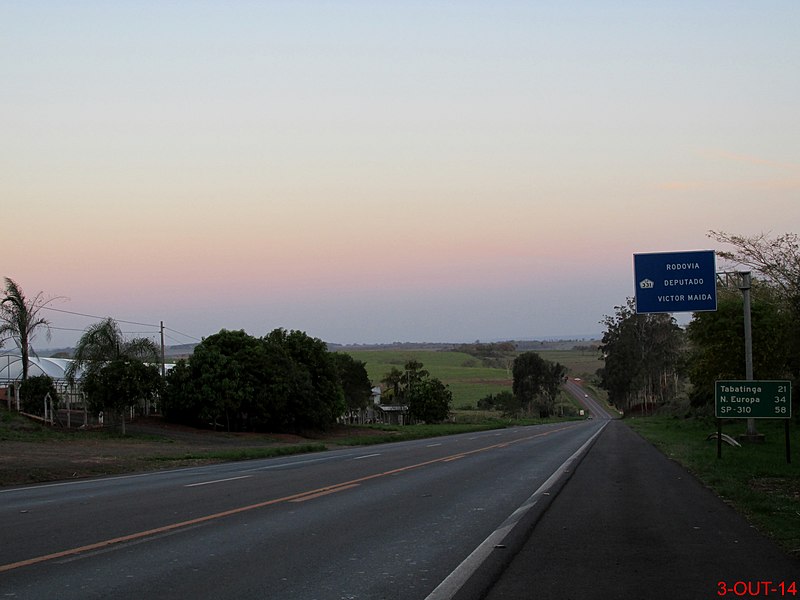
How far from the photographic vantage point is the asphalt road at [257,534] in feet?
23.9

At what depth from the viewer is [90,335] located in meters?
40.8

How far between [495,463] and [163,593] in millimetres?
15933

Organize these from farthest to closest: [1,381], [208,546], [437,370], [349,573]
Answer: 1. [437,370]
2. [1,381]
3. [208,546]
4. [349,573]

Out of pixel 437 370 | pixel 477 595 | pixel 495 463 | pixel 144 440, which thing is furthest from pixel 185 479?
pixel 437 370

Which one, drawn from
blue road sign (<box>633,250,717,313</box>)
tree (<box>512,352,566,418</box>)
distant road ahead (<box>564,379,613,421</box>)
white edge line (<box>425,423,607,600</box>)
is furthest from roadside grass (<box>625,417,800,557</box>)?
distant road ahead (<box>564,379,613,421</box>)

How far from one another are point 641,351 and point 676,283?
7535 cm

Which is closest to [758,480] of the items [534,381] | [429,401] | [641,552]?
[641,552]

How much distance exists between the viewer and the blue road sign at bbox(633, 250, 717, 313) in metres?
27.3

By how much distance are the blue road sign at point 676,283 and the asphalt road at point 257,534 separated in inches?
468

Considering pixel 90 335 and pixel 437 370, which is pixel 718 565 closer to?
pixel 90 335

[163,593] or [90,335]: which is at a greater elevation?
[90,335]

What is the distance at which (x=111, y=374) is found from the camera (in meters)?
→ 36.0

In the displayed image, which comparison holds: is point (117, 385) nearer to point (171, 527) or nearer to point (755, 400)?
point (755, 400)
